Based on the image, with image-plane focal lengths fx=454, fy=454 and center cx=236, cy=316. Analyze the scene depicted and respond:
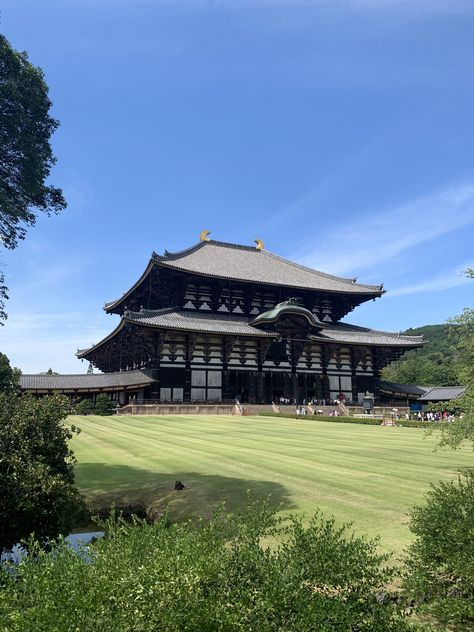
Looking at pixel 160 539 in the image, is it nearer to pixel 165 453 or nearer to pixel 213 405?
pixel 165 453

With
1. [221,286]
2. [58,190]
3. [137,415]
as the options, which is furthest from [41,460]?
[221,286]

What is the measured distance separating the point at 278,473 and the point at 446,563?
24.3 ft

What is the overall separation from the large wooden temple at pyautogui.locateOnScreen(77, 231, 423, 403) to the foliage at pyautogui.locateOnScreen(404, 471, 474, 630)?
34383mm

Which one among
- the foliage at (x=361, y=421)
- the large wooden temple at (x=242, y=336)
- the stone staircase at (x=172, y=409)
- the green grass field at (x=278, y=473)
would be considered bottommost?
the foliage at (x=361, y=421)

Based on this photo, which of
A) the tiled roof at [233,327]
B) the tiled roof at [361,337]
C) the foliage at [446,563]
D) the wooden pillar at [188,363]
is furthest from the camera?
the tiled roof at [361,337]

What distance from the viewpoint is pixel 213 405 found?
40.2 m

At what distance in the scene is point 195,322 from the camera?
4341 centimetres

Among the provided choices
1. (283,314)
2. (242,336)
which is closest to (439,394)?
(283,314)

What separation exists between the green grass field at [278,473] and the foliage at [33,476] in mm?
2738

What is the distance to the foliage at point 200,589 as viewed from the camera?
381cm

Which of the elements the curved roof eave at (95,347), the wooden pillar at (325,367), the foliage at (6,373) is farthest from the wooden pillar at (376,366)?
the foliage at (6,373)

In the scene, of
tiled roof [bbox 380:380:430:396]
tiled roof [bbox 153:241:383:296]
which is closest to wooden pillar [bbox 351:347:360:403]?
tiled roof [bbox 380:380:430:396]

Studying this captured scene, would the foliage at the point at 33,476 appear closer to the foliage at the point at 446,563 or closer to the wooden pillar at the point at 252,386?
the foliage at the point at 446,563

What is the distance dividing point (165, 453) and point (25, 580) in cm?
1290
